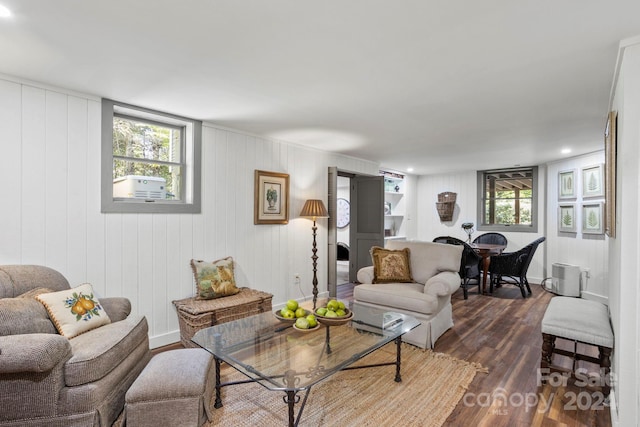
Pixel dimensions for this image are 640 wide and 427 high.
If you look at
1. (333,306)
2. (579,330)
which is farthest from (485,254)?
(333,306)

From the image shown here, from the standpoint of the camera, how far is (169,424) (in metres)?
1.82

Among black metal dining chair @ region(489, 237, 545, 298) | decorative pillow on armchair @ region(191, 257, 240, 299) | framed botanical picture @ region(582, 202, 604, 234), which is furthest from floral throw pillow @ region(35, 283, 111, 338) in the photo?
framed botanical picture @ region(582, 202, 604, 234)

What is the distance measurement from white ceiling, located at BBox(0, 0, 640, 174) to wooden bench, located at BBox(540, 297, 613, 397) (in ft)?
5.69

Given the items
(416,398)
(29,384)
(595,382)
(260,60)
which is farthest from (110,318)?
(595,382)

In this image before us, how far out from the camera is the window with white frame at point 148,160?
9.27 ft

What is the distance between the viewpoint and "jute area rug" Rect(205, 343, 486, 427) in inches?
79.4

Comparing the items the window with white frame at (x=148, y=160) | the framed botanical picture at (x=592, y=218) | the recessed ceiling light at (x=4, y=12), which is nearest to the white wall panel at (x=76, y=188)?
the window with white frame at (x=148, y=160)

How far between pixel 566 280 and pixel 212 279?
210 inches

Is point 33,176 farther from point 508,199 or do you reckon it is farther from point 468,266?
point 508,199

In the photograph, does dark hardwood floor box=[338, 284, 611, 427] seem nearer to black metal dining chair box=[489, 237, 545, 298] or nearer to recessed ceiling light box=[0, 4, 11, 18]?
black metal dining chair box=[489, 237, 545, 298]

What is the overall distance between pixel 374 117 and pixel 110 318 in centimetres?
286

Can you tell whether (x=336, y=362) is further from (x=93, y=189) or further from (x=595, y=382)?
(x=93, y=189)

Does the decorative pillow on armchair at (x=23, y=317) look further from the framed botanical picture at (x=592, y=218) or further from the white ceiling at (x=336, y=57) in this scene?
the framed botanical picture at (x=592, y=218)

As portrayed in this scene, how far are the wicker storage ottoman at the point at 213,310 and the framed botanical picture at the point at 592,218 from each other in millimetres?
4926
